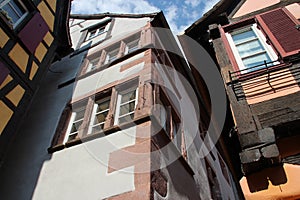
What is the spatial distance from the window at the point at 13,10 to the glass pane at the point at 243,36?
Result: 492 cm

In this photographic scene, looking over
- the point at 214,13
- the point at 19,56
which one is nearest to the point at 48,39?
the point at 19,56

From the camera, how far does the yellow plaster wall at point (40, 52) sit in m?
7.27

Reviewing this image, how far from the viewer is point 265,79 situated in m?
4.45

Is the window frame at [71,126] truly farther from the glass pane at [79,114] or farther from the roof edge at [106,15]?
the roof edge at [106,15]

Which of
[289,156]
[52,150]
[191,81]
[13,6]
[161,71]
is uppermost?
[191,81]

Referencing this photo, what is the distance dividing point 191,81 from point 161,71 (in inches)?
134

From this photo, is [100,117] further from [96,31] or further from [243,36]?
[96,31]

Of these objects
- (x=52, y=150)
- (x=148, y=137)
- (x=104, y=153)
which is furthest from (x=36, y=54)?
(x=148, y=137)

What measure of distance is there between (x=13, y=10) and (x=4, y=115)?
9.18 feet

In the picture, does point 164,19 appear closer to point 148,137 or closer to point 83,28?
point 83,28

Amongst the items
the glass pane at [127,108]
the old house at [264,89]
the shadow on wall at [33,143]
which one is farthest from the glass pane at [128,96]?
the old house at [264,89]

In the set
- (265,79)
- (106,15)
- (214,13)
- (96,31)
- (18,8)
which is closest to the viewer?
(265,79)

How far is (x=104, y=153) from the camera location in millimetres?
4855

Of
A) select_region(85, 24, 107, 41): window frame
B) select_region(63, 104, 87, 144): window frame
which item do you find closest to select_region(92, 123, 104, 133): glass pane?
select_region(63, 104, 87, 144): window frame
